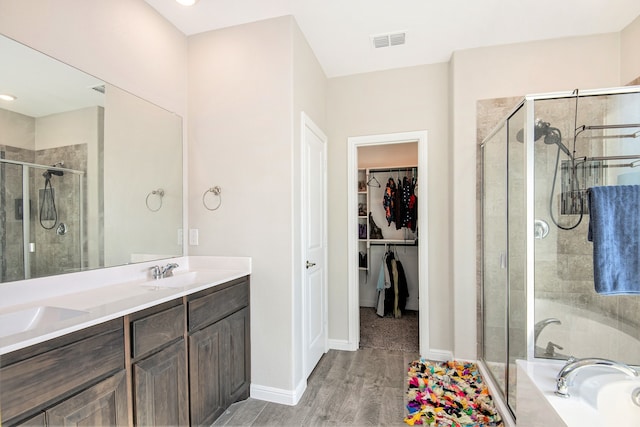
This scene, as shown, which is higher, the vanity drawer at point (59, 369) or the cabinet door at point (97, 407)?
the vanity drawer at point (59, 369)

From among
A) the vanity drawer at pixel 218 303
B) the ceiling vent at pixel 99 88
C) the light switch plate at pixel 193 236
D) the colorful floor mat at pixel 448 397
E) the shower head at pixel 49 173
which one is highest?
the ceiling vent at pixel 99 88

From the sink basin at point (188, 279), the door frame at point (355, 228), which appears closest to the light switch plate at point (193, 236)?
the sink basin at point (188, 279)

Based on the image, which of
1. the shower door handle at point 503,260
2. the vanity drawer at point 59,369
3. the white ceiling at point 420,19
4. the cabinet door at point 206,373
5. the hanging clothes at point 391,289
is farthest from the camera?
the hanging clothes at point 391,289

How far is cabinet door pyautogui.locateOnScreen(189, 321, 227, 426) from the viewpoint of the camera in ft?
5.49

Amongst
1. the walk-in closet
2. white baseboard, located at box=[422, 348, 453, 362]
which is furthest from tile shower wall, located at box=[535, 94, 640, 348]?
the walk-in closet

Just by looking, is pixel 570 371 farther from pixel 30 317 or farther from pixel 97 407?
pixel 30 317

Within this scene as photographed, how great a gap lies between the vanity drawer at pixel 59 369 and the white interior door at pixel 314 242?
1323 mm

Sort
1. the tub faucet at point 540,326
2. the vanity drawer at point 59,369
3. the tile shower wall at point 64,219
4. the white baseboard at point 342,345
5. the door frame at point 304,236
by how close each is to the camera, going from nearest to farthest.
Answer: the vanity drawer at point 59,369 → the tile shower wall at point 64,219 → the tub faucet at point 540,326 → the door frame at point 304,236 → the white baseboard at point 342,345

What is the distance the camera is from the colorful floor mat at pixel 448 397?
1928mm

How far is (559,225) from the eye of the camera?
2.03m

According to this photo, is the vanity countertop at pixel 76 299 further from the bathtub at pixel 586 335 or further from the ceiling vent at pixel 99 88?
the bathtub at pixel 586 335

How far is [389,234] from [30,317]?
3734 millimetres

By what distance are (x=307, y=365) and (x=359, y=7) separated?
270cm

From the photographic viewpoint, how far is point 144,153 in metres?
2.06
